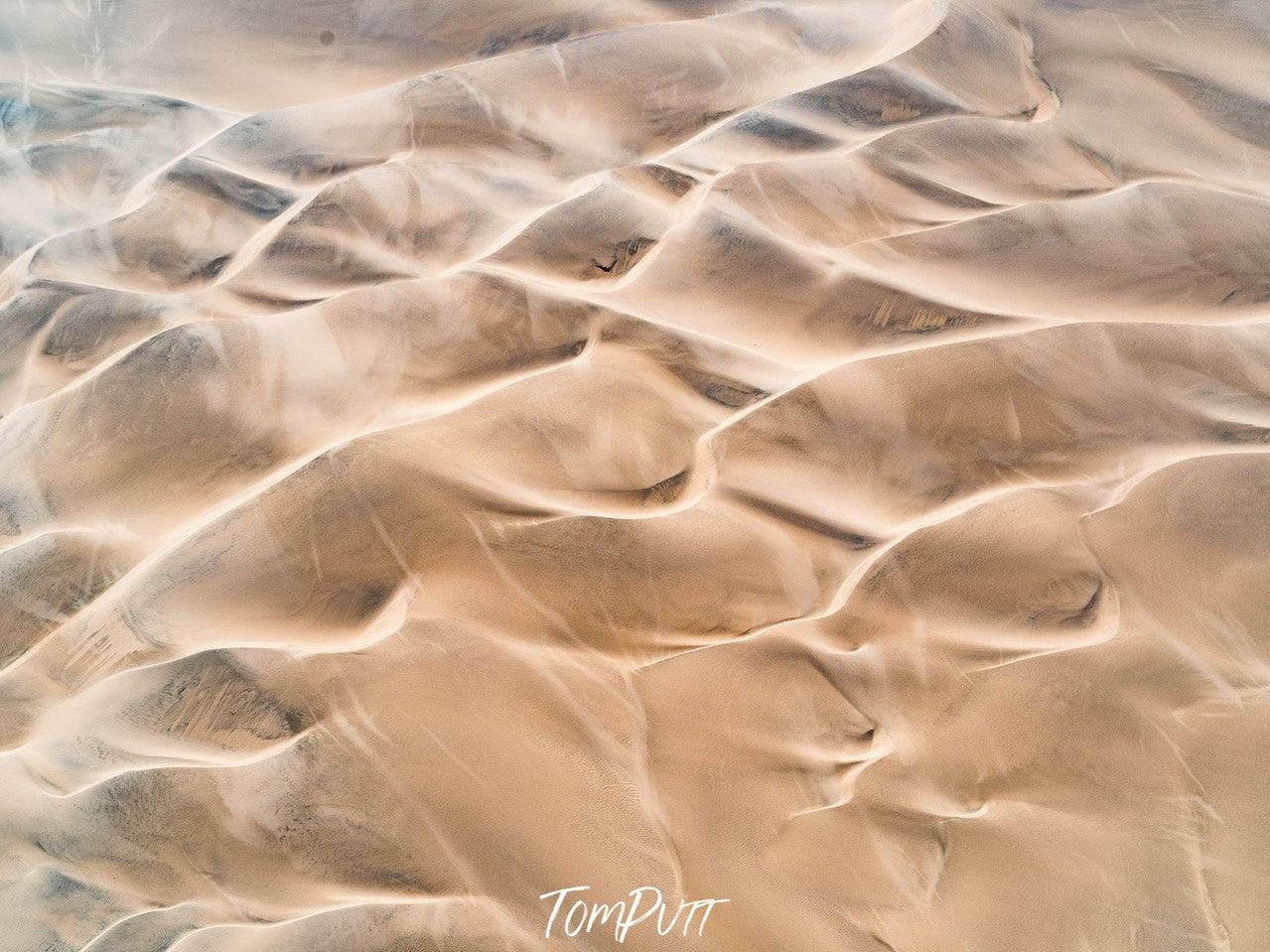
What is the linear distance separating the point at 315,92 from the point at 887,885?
1830 mm

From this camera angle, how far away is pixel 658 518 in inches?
48.3

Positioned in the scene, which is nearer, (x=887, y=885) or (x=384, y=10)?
(x=887, y=885)

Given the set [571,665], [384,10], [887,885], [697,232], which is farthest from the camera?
[384,10]

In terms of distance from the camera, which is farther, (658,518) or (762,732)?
(658,518)

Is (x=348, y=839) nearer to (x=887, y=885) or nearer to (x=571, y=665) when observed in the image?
(x=571, y=665)

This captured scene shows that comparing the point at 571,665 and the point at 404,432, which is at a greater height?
the point at 404,432

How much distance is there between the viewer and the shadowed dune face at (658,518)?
1061 mm

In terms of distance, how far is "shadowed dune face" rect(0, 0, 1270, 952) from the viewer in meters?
1.06

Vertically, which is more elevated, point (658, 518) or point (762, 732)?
point (658, 518)

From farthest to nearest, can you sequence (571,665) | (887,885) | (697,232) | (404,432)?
1. (697,232)
2. (404,432)
3. (571,665)
4. (887,885)

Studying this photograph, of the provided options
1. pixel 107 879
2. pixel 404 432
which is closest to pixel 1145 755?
pixel 404 432

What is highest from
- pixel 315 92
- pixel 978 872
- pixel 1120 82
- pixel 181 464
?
pixel 1120 82

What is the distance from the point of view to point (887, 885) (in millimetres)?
1037

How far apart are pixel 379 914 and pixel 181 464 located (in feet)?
2.36
